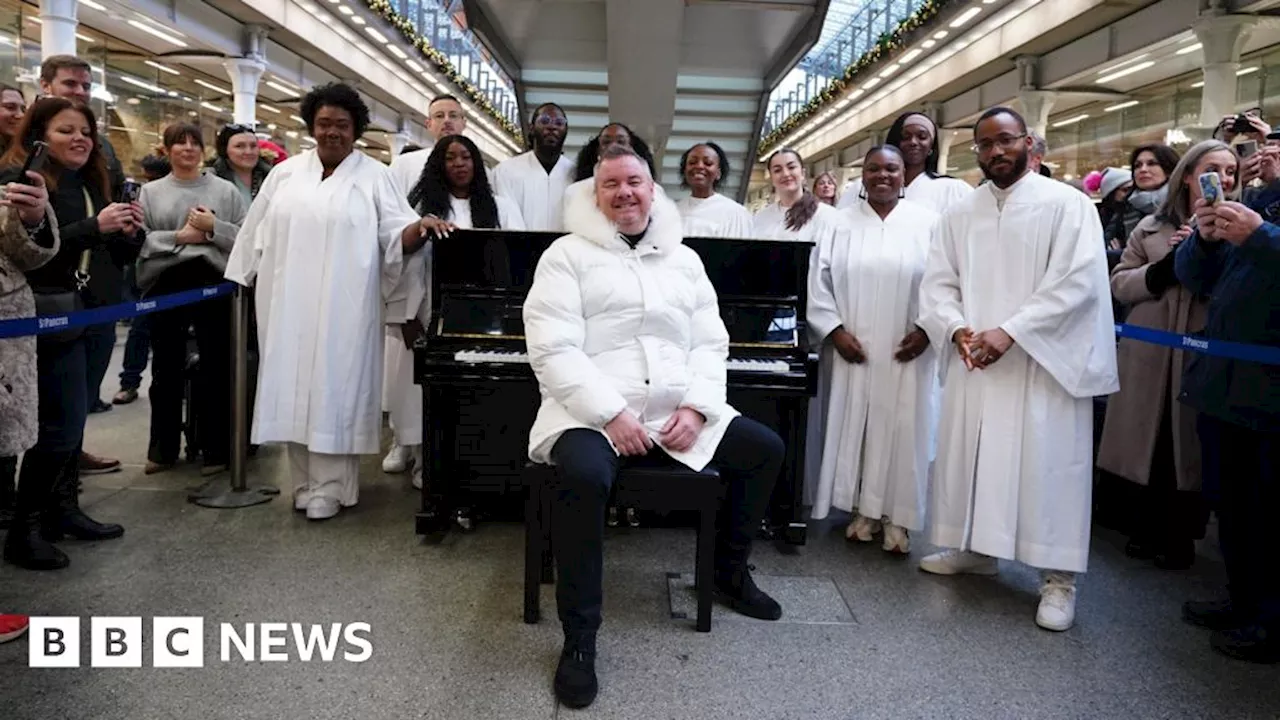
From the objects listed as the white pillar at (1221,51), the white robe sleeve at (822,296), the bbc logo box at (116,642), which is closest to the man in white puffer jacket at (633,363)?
the white robe sleeve at (822,296)

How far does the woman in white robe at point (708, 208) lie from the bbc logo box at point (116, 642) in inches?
115

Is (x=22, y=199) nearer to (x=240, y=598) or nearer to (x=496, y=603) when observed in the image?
(x=240, y=598)

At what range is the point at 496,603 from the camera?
119 inches

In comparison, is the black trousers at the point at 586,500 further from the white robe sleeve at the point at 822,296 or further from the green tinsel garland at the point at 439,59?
the green tinsel garland at the point at 439,59

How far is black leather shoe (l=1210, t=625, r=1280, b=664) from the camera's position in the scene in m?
2.75

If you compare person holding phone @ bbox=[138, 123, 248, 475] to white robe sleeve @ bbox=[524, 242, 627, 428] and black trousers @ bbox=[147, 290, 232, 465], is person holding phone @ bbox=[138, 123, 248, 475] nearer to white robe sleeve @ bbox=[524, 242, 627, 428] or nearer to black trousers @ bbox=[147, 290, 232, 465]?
black trousers @ bbox=[147, 290, 232, 465]

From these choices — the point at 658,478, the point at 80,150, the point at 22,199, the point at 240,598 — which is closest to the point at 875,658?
the point at 658,478

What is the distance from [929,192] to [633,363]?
198 centimetres

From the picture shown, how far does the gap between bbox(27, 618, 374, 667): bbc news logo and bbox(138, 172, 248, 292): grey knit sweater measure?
6.90 feet

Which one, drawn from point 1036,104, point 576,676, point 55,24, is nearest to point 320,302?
point 576,676

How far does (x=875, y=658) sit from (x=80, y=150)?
10.9ft

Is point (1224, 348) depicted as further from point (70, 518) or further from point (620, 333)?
point (70, 518)

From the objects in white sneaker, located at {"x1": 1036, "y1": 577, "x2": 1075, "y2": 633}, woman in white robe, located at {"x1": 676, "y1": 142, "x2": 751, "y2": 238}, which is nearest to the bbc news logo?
white sneaker, located at {"x1": 1036, "y1": 577, "x2": 1075, "y2": 633}

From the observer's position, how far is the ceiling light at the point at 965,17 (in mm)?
11984
